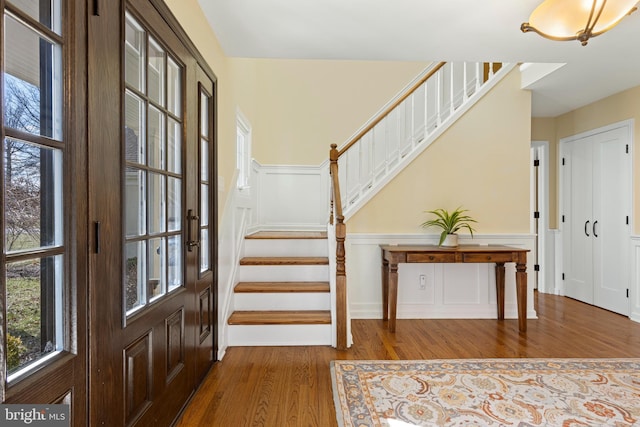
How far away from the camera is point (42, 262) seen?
3.36 feet

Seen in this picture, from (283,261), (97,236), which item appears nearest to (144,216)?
(97,236)

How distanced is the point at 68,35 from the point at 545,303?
205 inches

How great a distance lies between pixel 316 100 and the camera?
514cm

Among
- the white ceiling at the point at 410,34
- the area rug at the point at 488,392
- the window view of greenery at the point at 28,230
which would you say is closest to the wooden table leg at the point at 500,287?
the area rug at the point at 488,392

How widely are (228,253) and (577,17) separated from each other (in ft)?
9.50

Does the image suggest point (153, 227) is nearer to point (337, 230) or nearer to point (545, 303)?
point (337, 230)

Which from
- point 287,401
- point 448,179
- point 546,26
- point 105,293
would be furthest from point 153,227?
point 448,179

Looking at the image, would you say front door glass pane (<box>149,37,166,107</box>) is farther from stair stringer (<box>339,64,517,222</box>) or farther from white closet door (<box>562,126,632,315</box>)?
white closet door (<box>562,126,632,315</box>)

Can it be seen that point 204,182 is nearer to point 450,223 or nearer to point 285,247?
point 285,247

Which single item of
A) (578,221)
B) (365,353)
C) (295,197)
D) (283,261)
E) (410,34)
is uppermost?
(410,34)

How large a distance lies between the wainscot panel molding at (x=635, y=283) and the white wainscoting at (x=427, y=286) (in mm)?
1013

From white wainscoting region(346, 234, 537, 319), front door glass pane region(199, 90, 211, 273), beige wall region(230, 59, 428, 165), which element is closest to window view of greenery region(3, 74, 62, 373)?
front door glass pane region(199, 90, 211, 273)

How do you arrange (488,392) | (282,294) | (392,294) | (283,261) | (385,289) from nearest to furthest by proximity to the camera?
(488,392) < (282,294) < (392,294) < (283,261) < (385,289)

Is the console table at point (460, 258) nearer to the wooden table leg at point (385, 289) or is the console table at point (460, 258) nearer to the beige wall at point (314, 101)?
the wooden table leg at point (385, 289)
